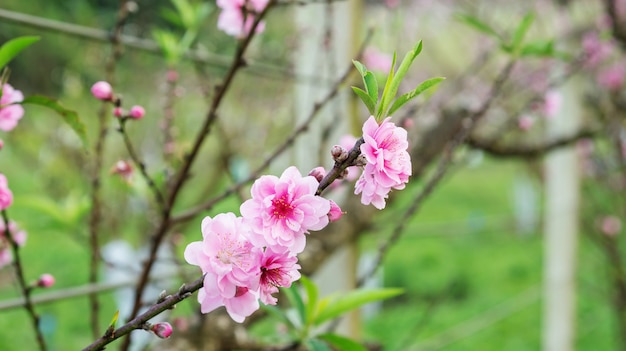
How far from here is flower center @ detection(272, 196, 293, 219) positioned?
0.36 meters

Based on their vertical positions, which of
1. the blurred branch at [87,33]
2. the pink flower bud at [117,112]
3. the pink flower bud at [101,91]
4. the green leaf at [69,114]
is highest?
the blurred branch at [87,33]

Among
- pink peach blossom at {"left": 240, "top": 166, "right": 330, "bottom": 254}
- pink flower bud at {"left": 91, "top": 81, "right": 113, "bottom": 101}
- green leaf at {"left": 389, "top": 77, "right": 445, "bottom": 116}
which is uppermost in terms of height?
pink flower bud at {"left": 91, "top": 81, "right": 113, "bottom": 101}

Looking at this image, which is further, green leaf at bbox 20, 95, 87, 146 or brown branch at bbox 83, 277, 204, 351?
green leaf at bbox 20, 95, 87, 146

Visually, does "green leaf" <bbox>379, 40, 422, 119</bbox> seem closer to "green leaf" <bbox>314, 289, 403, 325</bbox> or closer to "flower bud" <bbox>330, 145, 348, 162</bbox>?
"flower bud" <bbox>330, 145, 348, 162</bbox>

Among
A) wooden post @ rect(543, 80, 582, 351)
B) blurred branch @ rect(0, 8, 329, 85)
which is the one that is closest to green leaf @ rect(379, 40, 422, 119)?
blurred branch @ rect(0, 8, 329, 85)

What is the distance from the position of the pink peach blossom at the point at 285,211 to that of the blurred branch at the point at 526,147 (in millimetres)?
1528

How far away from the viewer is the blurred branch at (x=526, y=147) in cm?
187

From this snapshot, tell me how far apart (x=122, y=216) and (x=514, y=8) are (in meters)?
2.84

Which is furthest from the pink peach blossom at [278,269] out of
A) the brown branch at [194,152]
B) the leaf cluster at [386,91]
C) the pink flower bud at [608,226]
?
the pink flower bud at [608,226]

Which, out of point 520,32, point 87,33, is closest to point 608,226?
point 520,32

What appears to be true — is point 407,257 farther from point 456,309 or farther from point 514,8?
point 514,8

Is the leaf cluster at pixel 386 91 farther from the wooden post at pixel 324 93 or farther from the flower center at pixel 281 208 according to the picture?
the wooden post at pixel 324 93

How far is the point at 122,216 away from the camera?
2.95 m

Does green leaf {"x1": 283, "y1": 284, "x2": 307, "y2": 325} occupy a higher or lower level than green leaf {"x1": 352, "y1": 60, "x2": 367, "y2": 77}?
higher
